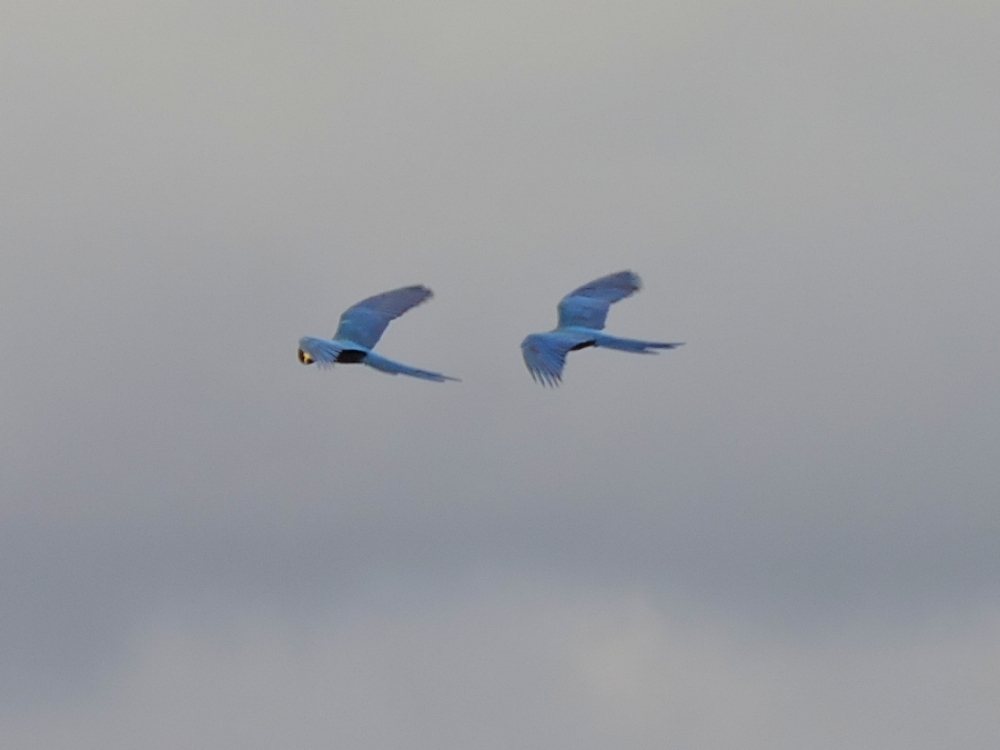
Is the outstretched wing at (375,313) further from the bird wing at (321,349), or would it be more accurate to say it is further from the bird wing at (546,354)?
the bird wing at (546,354)

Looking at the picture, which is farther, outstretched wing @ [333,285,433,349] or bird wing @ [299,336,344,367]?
outstretched wing @ [333,285,433,349]

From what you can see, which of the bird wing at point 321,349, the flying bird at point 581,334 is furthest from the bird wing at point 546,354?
the bird wing at point 321,349

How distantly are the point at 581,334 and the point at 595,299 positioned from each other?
9.87 feet

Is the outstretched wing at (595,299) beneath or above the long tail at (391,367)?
above

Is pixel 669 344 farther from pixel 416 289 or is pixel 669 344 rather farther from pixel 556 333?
pixel 416 289

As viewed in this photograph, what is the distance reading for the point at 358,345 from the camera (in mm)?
74750

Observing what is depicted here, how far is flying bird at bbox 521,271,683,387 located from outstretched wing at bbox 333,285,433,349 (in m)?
5.03

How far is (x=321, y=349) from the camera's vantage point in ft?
239

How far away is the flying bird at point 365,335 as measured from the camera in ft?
238

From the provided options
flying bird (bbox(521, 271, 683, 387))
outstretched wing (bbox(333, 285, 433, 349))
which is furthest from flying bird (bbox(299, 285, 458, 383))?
flying bird (bbox(521, 271, 683, 387))

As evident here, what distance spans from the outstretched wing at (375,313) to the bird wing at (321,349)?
5.02 ft

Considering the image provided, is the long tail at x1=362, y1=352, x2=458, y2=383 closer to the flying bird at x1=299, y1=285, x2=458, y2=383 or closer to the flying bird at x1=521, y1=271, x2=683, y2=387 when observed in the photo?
the flying bird at x1=299, y1=285, x2=458, y2=383

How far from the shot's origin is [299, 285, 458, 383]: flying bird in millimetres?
72688

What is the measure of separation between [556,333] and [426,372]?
5.62 metres
